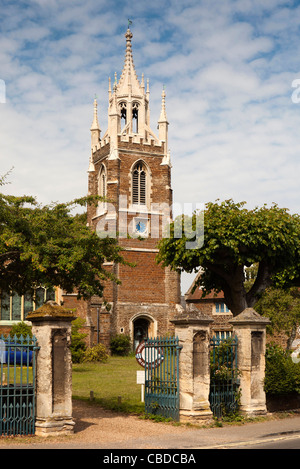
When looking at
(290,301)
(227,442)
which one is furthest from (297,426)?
(290,301)

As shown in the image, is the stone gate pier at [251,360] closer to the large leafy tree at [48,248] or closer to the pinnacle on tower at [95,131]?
the large leafy tree at [48,248]

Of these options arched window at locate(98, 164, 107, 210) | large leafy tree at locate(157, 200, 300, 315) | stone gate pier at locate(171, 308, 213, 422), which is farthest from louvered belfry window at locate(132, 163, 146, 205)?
stone gate pier at locate(171, 308, 213, 422)

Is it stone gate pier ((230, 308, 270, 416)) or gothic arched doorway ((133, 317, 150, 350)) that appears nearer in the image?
stone gate pier ((230, 308, 270, 416))

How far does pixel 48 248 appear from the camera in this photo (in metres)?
12.8

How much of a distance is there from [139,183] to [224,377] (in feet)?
115

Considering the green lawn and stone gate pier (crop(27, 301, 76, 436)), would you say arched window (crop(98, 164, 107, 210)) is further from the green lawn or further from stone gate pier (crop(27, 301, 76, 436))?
stone gate pier (crop(27, 301, 76, 436))

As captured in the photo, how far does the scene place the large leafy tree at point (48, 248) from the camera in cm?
1274

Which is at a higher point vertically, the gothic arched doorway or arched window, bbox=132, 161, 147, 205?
arched window, bbox=132, 161, 147, 205

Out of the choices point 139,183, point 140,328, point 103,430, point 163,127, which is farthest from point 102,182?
point 103,430

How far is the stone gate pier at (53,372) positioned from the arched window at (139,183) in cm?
3631

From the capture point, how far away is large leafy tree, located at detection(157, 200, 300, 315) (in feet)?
65.0

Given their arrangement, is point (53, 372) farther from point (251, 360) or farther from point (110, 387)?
point (110, 387)

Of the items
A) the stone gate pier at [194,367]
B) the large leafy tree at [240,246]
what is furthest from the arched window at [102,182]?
the stone gate pier at [194,367]

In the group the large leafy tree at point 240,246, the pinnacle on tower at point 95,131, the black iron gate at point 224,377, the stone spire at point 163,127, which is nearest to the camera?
the black iron gate at point 224,377
